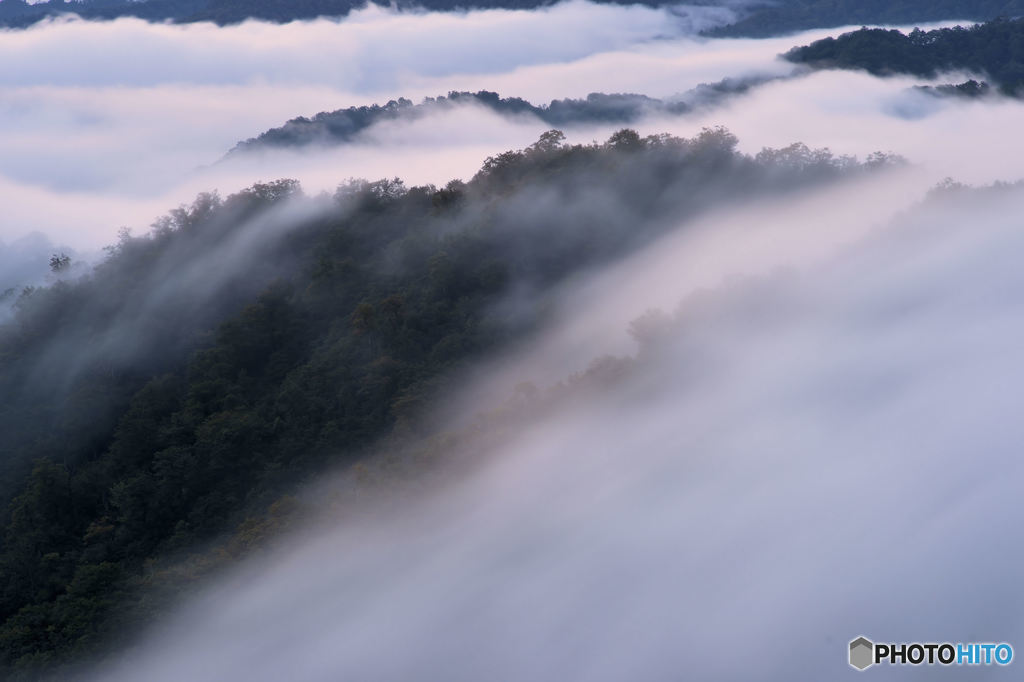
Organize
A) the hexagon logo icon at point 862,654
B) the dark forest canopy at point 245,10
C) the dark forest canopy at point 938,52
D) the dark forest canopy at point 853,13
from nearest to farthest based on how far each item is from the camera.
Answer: the hexagon logo icon at point 862,654 → the dark forest canopy at point 938,52 → the dark forest canopy at point 853,13 → the dark forest canopy at point 245,10

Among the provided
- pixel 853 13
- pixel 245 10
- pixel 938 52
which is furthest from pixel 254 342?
pixel 245 10

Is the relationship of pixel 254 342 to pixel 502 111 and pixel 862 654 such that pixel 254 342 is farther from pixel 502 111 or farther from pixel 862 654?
pixel 502 111

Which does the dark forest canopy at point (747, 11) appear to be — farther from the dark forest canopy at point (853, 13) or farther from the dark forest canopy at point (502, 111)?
the dark forest canopy at point (502, 111)

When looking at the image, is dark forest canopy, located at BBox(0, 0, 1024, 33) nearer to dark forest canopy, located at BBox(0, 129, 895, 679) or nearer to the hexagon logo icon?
dark forest canopy, located at BBox(0, 129, 895, 679)

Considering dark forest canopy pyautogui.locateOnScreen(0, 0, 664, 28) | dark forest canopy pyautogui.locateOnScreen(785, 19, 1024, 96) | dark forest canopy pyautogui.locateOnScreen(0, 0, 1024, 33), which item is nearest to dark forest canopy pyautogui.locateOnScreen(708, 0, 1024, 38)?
dark forest canopy pyautogui.locateOnScreen(0, 0, 1024, 33)

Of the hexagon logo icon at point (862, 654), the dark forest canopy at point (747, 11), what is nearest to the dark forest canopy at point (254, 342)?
the hexagon logo icon at point (862, 654)

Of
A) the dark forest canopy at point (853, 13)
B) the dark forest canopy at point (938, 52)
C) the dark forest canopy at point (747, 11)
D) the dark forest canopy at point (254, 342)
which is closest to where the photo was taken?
the dark forest canopy at point (254, 342)

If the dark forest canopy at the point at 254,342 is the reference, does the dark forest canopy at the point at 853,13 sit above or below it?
above

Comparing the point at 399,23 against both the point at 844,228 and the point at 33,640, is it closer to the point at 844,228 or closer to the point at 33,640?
the point at 844,228
